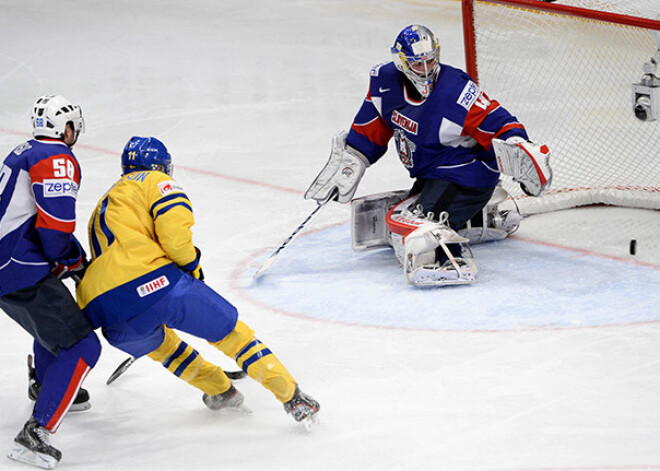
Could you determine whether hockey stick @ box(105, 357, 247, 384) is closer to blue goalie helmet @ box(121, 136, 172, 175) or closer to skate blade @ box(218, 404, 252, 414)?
skate blade @ box(218, 404, 252, 414)

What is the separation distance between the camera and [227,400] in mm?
3482

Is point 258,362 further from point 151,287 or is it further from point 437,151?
point 437,151

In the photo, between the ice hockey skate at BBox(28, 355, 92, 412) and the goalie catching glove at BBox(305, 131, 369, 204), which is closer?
the ice hockey skate at BBox(28, 355, 92, 412)

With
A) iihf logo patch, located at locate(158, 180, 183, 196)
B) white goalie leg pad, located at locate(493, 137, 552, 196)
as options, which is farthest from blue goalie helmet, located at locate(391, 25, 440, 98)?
iihf logo patch, located at locate(158, 180, 183, 196)

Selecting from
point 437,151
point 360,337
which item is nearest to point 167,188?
point 360,337

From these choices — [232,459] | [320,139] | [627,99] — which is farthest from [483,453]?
[320,139]

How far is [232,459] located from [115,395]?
669 millimetres

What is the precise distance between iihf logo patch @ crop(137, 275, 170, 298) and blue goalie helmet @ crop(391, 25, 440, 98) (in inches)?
71.2

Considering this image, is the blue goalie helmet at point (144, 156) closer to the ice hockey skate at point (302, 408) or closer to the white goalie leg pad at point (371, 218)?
the ice hockey skate at point (302, 408)

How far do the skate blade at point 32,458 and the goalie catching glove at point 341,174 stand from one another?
224cm

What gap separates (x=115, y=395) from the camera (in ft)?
12.1

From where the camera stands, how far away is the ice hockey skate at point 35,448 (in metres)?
3.11

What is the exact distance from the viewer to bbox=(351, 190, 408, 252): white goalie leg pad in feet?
16.5

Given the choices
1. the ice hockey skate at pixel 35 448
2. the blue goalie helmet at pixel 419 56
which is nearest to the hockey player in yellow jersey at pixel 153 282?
the ice hockey skate at pixel 35 448
